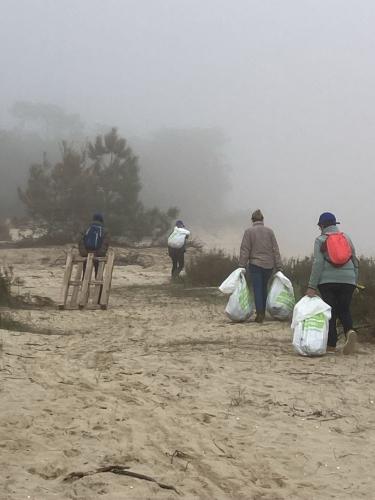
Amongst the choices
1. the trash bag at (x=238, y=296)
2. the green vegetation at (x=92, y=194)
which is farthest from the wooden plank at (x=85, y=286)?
the green vegetation at (x=92, y=194)

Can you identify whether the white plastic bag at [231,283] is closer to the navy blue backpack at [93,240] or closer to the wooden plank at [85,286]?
the wooden plank at [85,286]

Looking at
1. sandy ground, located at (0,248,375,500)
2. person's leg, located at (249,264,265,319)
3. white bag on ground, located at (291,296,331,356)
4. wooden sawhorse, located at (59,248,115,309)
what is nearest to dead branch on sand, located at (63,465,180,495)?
sandy ground, located at (0,248,375,500)

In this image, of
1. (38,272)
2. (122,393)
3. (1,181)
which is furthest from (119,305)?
(1,181)

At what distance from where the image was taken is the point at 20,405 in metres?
4.32

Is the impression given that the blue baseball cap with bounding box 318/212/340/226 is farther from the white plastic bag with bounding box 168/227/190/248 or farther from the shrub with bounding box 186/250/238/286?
the white plastic bag with bounding box 168/227/190/248

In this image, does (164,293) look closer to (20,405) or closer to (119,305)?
(119,305)

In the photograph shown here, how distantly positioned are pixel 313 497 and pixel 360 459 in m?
0.67

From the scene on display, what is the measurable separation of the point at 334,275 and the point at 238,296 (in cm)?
228

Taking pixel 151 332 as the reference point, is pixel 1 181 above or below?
above

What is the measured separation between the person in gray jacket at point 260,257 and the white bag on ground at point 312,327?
7.17 ft

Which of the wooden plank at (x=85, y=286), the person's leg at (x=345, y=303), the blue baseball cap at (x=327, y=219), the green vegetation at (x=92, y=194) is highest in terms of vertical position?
the green vegetation at (x=92, y=194)

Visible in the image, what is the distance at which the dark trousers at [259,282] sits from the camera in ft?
28.5

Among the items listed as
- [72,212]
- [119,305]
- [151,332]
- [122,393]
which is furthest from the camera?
[72,212]

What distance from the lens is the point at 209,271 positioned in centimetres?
1586
